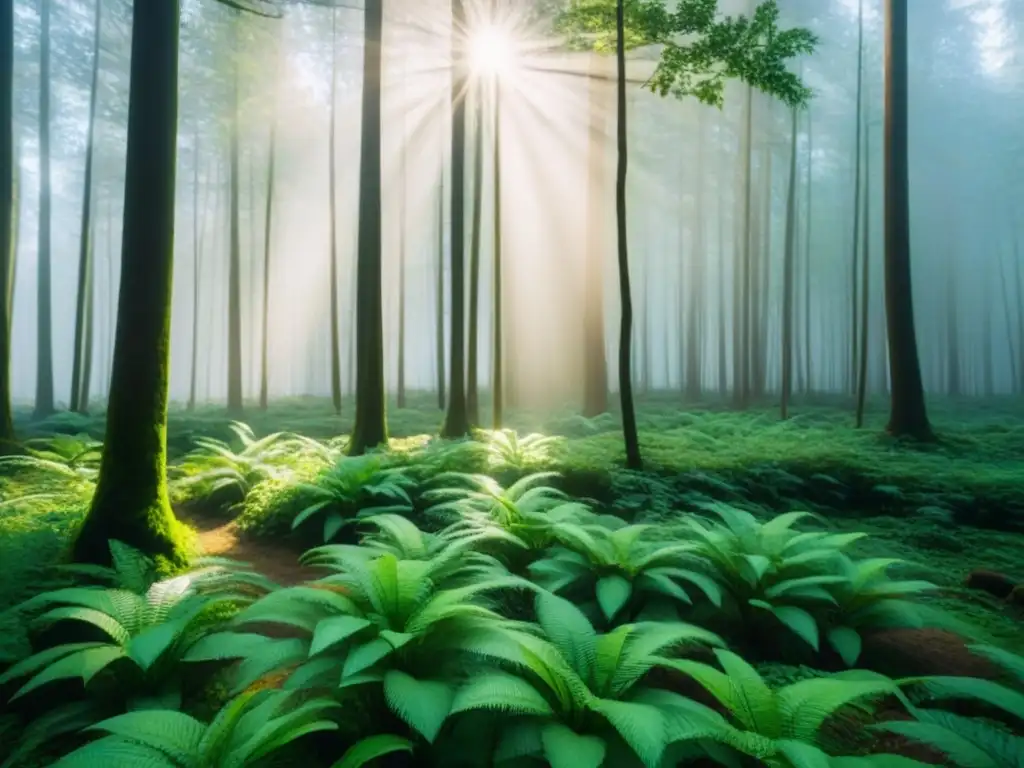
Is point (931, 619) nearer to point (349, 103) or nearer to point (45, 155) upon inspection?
point (45, 155)

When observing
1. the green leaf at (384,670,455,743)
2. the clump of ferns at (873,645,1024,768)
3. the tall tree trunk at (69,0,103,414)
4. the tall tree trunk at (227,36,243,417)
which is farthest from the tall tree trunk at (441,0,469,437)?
the tall tree trunk at (69,0,103,414)

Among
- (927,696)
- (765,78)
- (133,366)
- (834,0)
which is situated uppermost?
(834,0)

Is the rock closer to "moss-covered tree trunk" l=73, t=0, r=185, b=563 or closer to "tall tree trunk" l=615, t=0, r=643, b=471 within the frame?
"tall tree trunk" l=615, t=0, r=643, b=471

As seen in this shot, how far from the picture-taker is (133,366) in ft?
16.1

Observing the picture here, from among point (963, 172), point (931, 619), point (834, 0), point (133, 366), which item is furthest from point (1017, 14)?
point (133, 366)

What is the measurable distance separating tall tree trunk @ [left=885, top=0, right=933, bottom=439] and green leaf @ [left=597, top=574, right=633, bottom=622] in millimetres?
9787

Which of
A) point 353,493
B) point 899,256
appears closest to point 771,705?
point 353,493

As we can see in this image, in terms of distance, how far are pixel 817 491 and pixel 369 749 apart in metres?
7.73

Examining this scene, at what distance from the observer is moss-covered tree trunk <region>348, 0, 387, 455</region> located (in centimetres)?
998

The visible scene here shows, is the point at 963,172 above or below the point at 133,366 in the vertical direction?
above

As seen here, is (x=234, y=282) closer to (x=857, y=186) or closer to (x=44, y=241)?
(x=44, y=241)

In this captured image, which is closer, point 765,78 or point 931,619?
point 931,619

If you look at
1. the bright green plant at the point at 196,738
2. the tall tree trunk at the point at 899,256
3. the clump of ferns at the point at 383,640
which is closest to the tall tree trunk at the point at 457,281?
the clump of ferns at the point at 383,640

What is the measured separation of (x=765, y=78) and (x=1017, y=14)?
29.3 meters
